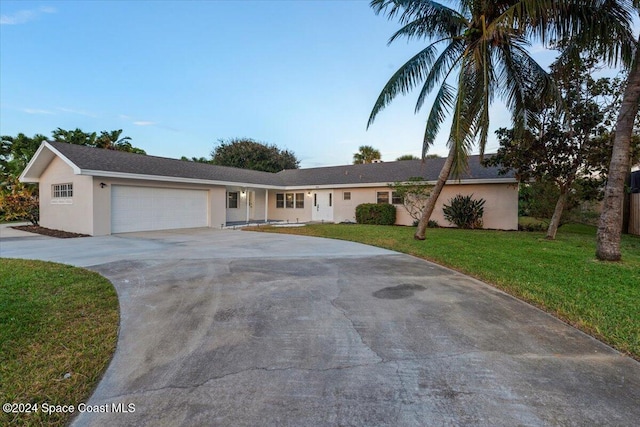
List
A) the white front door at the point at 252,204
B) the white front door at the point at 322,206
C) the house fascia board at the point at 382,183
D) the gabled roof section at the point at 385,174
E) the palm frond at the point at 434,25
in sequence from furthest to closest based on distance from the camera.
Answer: the white front door at the point at 252,204 < the white front door at the point at 322,206 < the gabled roof section at the point at 385,174 < the house fascia board at the point at 382,183 < the palm frond at the point at 434,25

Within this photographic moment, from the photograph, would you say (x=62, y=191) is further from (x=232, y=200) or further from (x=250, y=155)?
(x=250, y=155)

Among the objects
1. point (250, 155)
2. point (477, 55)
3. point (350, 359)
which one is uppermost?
point (250, 155)

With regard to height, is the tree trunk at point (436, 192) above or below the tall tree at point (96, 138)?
below

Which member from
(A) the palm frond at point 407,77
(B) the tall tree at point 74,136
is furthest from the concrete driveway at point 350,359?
(B) the tall tree at point 74,136

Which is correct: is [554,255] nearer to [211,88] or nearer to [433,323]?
[433,323]

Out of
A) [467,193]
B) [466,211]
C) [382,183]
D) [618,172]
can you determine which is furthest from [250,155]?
[618,172]

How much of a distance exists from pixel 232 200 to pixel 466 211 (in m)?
13.5

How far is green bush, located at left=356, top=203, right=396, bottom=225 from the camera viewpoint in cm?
1730

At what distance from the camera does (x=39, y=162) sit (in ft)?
44.8

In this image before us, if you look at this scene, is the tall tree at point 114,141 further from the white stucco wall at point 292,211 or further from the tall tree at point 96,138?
the white stucco wall at point 292,211

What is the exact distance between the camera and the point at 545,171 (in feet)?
36.6

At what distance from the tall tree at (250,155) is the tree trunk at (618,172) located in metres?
32.7

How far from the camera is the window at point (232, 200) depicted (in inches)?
750

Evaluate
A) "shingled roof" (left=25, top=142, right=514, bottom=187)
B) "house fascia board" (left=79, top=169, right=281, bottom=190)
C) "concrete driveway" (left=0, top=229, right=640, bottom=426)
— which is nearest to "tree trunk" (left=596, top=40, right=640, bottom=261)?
"shingled roof" (left=25, top=142, right=514, bottom=187)
